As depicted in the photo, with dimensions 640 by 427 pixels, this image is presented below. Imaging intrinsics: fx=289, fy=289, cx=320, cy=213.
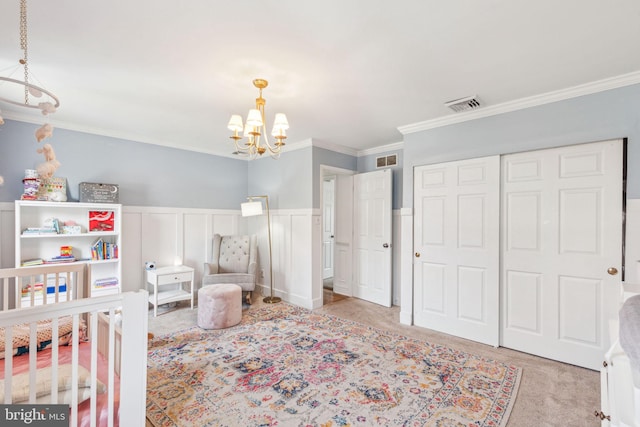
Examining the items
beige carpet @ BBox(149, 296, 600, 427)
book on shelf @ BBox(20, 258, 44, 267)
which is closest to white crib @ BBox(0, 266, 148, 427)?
beige carpet @ BBox(149, 296, 600, 427)

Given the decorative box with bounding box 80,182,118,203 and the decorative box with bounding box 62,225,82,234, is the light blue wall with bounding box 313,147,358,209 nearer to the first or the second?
the decorative box with bounding box 80,182,118,203

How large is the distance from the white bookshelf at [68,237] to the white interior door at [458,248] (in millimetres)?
3708

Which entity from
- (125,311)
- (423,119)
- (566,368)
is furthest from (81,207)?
(566,368)

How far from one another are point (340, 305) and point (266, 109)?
9.57 ft

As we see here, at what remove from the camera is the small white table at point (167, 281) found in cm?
377

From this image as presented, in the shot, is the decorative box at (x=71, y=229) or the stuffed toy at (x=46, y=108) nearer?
the stuffed toy at (x=46, y=108)

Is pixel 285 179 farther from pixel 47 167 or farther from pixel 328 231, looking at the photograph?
pixel 47 167

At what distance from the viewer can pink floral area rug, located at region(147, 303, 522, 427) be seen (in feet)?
6.30

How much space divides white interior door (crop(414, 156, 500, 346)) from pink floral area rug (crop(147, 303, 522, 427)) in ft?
1.59

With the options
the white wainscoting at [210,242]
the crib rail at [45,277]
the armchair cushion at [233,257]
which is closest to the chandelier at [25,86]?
the crib rail at [45,277]

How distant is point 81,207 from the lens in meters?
3.50

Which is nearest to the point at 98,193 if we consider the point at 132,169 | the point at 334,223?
the point at 132,169

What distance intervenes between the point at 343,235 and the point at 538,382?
10.1ft

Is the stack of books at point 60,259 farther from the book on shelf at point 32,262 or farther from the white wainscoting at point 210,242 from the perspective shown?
the white wainscoting at point 210,242
